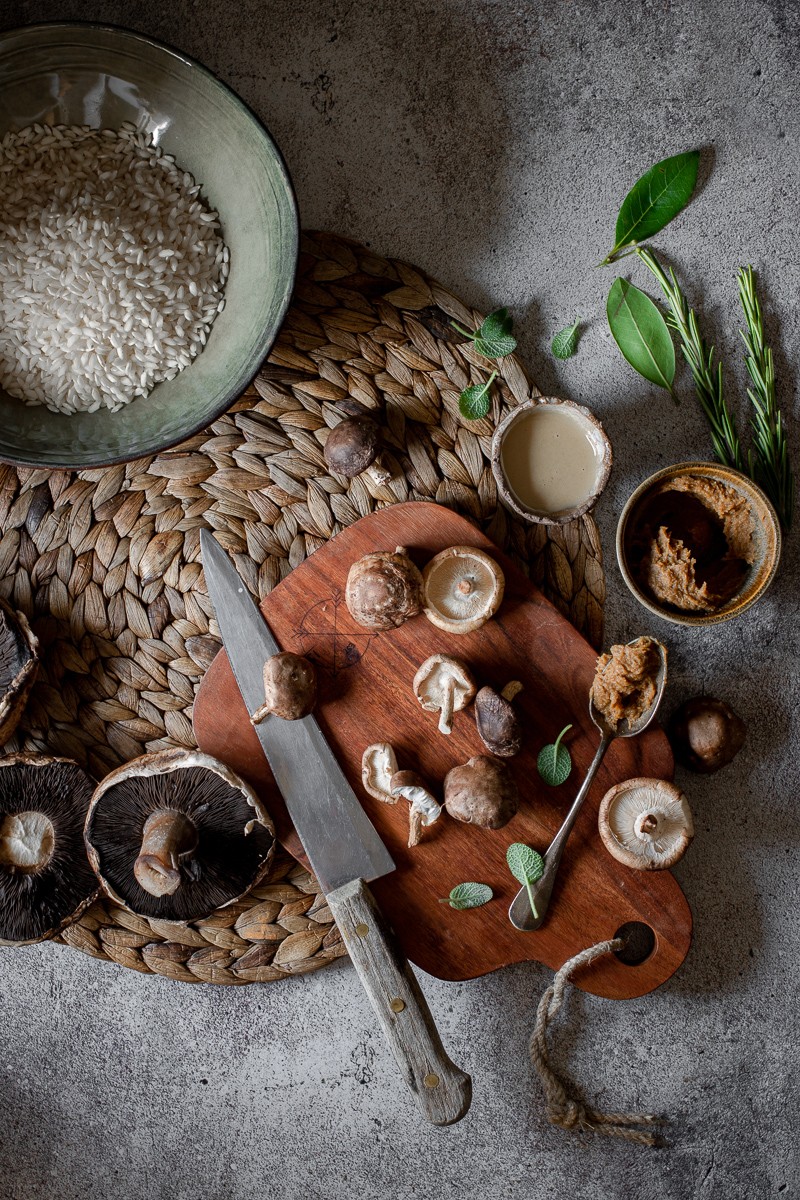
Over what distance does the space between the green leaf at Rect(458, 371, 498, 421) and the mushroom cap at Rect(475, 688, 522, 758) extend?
1.80ft

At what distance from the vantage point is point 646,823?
1.56 metres

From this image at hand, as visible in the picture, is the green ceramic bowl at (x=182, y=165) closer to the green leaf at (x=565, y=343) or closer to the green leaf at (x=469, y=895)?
the green leaf at (x=565, y=343)

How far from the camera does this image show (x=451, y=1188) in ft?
5.86

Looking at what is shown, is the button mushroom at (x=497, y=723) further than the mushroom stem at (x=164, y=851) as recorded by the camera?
Yes

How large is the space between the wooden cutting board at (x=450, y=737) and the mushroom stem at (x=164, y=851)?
0.61 ft

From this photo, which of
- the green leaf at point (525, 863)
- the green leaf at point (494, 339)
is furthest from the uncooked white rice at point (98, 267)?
the green leaf at point (525, 863)

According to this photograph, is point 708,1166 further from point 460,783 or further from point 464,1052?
point 460,783

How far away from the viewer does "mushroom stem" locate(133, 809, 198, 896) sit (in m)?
1.41

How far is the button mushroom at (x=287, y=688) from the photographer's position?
1509mm

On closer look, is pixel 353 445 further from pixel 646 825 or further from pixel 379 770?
pixel 646 825

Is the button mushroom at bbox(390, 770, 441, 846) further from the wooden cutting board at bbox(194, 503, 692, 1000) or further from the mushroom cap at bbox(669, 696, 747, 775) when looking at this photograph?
the mushroom cap at bbox(669, 696, 747, 775)

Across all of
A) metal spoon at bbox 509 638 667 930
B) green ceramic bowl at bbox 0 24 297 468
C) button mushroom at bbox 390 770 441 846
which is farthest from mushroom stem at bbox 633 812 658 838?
green ceramic bowl at bbox 0 24 297 468

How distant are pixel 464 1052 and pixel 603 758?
0.74m

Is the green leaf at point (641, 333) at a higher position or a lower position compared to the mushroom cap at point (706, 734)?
higher
